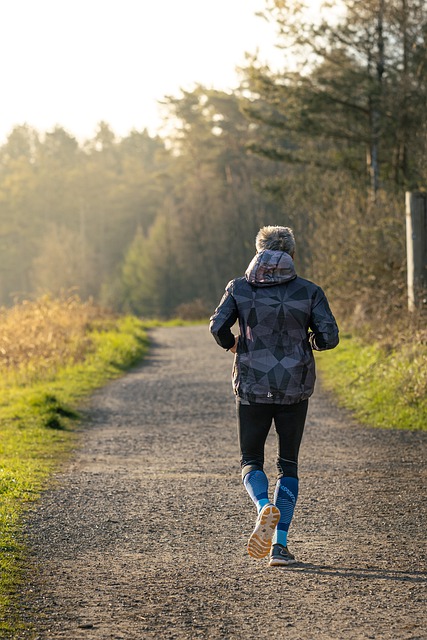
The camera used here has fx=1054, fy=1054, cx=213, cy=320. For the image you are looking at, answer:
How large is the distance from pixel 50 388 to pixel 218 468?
23.5 feet

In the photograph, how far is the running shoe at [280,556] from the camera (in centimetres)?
609

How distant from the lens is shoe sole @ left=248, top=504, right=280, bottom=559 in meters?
5.85

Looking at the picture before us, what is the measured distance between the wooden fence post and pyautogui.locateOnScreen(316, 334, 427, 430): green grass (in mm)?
1138

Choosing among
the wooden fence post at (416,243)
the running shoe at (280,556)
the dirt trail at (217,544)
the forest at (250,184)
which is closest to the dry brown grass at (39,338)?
the forest at (250,184)

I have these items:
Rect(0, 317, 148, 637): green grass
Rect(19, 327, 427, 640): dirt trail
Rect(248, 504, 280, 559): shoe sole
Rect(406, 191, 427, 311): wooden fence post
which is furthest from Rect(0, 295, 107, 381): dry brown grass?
Rect(248, 504, 280, 559): shoe sole

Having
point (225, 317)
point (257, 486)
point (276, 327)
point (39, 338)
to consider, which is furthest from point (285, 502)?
point (39, 338)

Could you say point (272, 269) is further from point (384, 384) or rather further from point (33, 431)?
point (384, 384)

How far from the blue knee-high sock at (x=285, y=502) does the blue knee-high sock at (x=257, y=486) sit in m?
0.09

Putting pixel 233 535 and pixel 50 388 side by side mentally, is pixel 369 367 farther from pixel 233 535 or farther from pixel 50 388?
pixel 233 535

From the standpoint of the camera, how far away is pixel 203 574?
591cm

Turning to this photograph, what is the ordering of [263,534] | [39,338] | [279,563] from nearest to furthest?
1. [263,534]
2. [279,563]
3. [39,338]

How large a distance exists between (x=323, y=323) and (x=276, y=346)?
310 millimetres

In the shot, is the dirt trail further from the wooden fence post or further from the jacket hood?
the wooden fence post

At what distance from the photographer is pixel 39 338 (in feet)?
69.0
